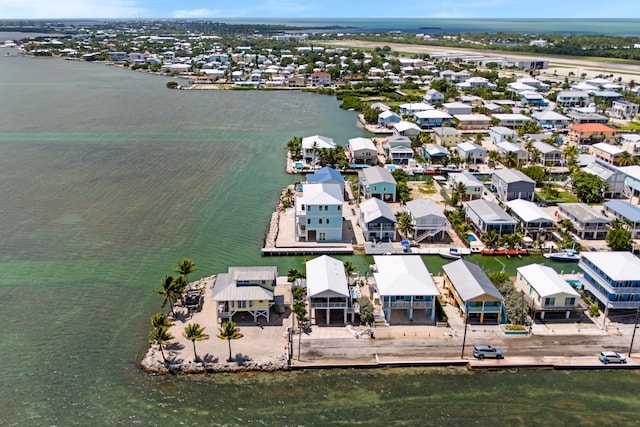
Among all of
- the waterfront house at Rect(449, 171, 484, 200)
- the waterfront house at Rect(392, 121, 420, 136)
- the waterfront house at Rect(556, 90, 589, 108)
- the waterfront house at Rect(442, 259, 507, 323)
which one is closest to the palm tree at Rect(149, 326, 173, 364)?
the waterfront house at Rect(442, 259, 507, 323)

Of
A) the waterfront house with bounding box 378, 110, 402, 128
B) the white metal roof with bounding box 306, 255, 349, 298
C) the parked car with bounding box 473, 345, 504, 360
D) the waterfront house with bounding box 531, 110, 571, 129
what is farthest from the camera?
the waterfront house with bounding box 378, 110, 402, 128

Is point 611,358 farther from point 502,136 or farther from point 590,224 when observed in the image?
point 502,136

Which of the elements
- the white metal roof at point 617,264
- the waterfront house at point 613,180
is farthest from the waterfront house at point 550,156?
the white metal roof at point 617,264

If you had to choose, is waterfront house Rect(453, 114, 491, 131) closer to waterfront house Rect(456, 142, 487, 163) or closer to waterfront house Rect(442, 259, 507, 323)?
waterfront house Rect(456, 142, 487, 163)

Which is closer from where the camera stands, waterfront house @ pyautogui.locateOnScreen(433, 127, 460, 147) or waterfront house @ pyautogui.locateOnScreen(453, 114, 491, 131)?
waterfront house @ pyautogui.locateOnScreen(433, 127, 460, 147)

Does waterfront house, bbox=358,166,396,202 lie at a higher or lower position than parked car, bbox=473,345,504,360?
higher

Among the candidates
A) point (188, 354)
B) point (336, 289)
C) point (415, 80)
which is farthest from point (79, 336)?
point (415, 80)

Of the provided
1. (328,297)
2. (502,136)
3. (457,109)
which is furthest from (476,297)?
(457,109)

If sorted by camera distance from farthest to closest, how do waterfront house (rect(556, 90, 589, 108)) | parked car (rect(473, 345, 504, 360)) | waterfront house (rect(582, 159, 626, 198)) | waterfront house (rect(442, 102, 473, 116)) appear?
waterfront house (rect(556, 90, 589, 108)), waterfront house (rect(442, 102, 473, 116)), waterfront house (rect(582, 159, 626, 198)), parked car (rect(473, 345, 504, 360))

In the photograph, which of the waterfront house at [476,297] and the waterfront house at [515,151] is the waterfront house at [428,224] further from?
the waterfront house at [515,151]
